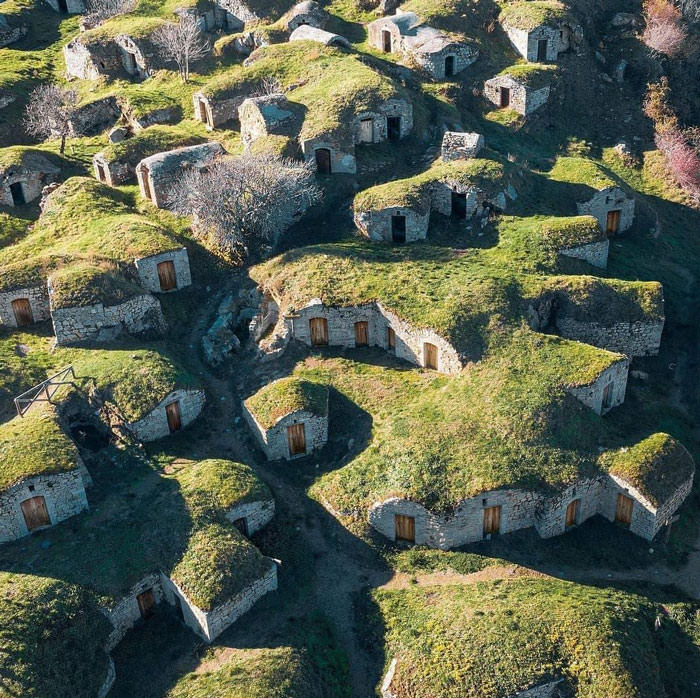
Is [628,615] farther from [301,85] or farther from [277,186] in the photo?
[301,85]

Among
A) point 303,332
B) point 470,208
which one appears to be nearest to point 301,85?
point 470,208

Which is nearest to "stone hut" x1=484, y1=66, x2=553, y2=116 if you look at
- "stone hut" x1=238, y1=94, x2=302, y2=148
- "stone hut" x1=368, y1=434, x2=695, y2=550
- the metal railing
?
"stone hut" x1=238, y1=94, x2=302, y2=148

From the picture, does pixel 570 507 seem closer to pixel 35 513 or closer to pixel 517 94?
pixel 35 513

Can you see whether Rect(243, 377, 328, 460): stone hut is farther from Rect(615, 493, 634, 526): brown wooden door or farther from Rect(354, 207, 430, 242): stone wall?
Rect(615, 493, 634, 526): brown wooden door

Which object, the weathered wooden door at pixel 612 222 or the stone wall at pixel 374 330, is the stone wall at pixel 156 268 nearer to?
the stone wall at pixel 374 330

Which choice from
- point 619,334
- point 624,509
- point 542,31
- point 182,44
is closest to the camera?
point 624,509

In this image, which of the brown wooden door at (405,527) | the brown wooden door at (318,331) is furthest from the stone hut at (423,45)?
the brown wooden door at (405,527)

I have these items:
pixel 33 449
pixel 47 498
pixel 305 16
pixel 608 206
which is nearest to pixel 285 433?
pixel 47 498
